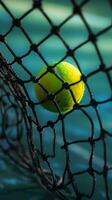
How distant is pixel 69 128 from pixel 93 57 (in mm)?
756

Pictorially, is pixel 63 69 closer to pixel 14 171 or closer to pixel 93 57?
pixel 14 171

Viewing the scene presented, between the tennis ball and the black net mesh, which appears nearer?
the black net mesh

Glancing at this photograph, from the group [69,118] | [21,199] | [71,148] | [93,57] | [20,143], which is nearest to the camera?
[21,199]

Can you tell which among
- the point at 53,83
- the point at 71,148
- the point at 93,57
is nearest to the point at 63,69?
the point at 53,83

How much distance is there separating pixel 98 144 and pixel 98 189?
0.28 metres

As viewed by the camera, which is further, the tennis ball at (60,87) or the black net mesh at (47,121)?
the tennis ball at (60,87)

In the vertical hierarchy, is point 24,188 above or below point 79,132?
below

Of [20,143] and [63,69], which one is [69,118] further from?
[63,69]

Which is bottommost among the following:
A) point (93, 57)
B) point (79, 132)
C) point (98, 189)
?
point (98, 189)

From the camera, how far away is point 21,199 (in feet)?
4.52

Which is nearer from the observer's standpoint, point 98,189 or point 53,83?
point 53,83

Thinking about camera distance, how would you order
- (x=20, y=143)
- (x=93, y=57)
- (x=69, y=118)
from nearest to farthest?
(x=20, y=143) < (x=69, y=118) < (x=93, y=57)

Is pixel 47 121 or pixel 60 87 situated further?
pixel 47 121

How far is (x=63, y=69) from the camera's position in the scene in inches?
41.9
